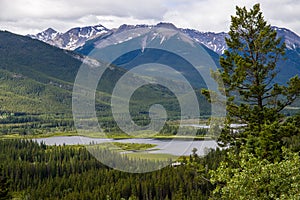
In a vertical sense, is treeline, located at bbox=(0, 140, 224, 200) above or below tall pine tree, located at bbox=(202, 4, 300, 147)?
below

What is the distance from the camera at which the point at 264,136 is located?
75.2 feet

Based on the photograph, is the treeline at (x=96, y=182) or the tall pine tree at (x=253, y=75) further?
the treeline at (x=96, y=182)

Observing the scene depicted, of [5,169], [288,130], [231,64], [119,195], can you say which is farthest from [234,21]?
[5,169]

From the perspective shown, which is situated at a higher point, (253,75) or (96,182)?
(253,75)

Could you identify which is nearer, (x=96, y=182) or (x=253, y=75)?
(x=253, y=75)

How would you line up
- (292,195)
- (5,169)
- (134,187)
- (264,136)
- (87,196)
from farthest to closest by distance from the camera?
(5,169) → (134,187) → (87,196) → (264,136) → (292,195)

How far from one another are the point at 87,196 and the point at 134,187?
11439 mm

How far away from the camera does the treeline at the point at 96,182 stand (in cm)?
7662

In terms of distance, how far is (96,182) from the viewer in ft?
278

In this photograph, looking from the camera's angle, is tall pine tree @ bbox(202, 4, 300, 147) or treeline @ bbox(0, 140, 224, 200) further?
treeline @ bbox(0, 140, 224, 200)

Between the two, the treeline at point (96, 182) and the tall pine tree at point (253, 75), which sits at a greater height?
the tall pine tree at point (253, 75)

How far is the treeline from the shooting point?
76.6 m

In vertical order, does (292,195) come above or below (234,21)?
below

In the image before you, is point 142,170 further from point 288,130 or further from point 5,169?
point 288,130
